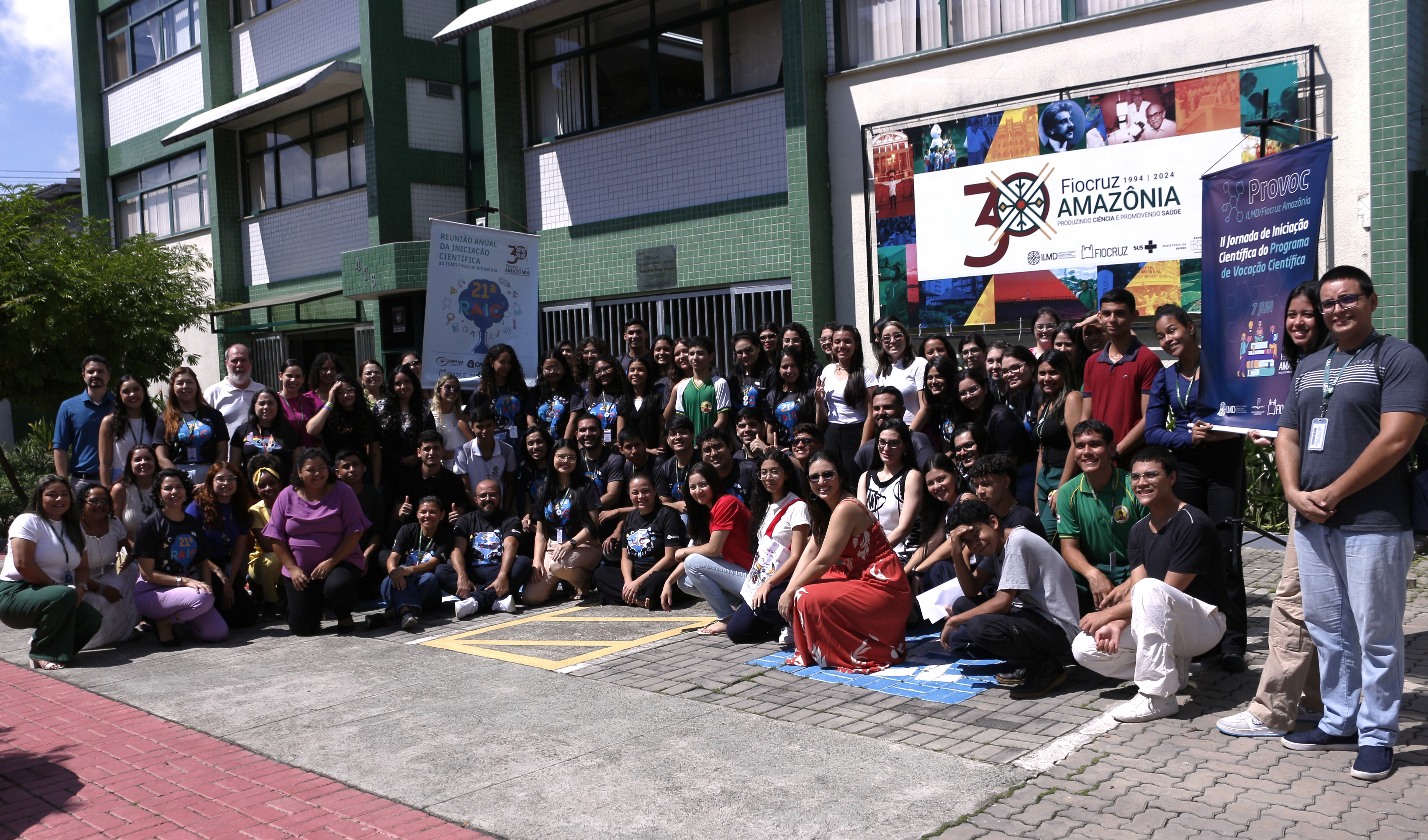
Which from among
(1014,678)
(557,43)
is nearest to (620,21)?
(557,43)

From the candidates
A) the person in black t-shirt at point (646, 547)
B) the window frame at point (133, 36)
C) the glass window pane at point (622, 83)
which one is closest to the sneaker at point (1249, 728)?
the person in black t-shirt at point (646, 547)

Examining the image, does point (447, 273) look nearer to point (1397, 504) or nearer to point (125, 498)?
point (125, 498)

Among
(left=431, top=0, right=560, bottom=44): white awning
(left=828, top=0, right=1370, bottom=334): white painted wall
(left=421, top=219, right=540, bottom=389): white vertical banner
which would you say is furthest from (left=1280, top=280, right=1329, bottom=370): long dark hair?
(left=431, top=0, right=560, bottom=44): white awning

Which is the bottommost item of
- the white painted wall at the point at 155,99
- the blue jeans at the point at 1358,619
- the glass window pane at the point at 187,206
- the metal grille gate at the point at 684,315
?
the blue jeans at the point at 1358,619

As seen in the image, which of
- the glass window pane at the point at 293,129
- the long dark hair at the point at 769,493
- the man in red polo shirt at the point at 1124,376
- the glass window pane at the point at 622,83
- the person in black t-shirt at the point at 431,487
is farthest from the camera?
the glass window pane at the point at 293,129

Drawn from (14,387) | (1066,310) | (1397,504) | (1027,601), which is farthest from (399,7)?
(1397,504)

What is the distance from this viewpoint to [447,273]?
10.4 meters

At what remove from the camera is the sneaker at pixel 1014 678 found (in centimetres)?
588

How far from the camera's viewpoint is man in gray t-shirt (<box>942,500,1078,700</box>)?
5.77 meters

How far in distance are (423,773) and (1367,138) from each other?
894 centimetres

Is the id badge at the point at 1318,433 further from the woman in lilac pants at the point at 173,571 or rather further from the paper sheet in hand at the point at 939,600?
the woman in lilac pants at the point at 173,571

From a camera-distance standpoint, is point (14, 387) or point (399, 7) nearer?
point (14, 387)

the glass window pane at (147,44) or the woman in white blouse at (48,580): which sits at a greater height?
the glass window pane at (147,44)

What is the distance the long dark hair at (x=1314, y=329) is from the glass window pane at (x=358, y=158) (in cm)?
1647
